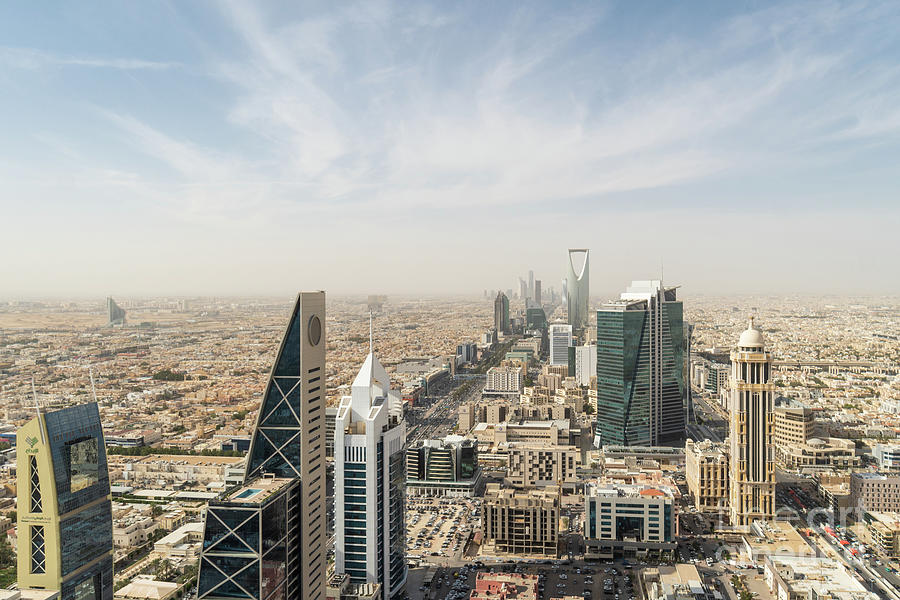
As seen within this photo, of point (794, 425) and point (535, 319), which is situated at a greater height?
point (535, 319)

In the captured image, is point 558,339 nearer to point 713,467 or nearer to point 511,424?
point 511,424

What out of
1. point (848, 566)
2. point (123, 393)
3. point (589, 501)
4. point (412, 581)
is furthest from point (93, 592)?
point (123, 393)

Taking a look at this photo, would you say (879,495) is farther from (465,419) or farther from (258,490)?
(258,490)

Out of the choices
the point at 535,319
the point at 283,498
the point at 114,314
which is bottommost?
the point at 283,498

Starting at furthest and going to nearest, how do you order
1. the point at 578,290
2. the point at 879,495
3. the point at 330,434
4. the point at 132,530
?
the point at 578,290 < the point at 330,434 < the point at 879,495 < the point at 132,530

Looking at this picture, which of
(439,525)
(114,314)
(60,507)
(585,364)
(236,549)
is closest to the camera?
(236,549)

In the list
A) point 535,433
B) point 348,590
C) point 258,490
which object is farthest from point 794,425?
point 258,490
